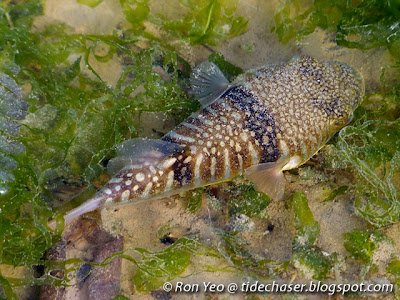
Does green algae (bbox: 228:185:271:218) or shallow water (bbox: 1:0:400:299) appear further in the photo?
green algae (bbox: 228:185:271:218)

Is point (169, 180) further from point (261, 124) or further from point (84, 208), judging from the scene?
point (261, 124)

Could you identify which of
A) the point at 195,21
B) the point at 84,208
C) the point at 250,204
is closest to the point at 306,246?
the point at 250,204

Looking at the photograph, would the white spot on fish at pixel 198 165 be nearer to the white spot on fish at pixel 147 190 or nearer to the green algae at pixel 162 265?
the white spot on fish at pixel 147 190

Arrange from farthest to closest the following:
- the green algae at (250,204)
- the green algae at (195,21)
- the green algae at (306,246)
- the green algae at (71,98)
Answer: the green algae at (195,21)
the green algae at (250,204)
the green algae at (306,246)
the green algae at (71,98)

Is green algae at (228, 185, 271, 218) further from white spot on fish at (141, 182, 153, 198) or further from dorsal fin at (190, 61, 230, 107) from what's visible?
dorsal fin at (190, 61, 230, 107)

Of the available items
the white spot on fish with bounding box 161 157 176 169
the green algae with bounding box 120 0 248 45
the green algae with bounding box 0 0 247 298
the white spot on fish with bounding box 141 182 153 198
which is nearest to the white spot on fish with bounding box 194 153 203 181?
the white spot on fish with bounding box 161 157 176 169

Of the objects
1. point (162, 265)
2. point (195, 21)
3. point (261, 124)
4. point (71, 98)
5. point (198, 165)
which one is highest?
point (195, 21)

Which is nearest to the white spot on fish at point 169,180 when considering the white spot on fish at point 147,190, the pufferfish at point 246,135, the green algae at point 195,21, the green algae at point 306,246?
the pufferfish at point 246,135

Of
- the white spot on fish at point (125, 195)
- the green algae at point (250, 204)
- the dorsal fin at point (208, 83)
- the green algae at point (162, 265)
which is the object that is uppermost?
the dorsal fin at point (208, 83)
